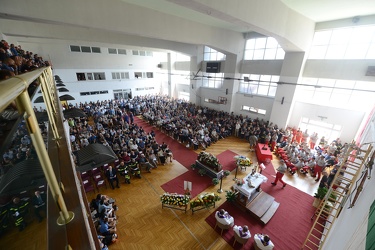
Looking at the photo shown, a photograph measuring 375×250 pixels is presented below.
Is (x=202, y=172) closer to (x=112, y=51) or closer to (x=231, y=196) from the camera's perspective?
(x=231, y=196)

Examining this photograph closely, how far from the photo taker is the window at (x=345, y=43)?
902cm

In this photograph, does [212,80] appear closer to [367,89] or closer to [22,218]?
[367,89]

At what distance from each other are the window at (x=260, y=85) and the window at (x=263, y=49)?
1.45 meters

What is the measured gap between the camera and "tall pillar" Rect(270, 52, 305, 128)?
1113cm

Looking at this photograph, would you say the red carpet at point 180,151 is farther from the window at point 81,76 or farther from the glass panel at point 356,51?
the window at point 81,76

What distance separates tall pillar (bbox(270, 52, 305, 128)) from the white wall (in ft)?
2.17

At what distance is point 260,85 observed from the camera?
1402 cm

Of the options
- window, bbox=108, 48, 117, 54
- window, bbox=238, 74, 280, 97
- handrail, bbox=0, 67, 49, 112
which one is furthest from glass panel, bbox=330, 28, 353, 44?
window, bbox=108, 48, 117, 54

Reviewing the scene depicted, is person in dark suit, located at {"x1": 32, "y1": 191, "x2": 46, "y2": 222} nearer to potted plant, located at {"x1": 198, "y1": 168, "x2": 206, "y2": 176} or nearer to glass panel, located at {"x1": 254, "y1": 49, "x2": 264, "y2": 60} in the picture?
potted plant, located at {"x1": 198, "y1": 168, "x2": 206, "y2": 176}

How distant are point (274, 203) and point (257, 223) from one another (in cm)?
128

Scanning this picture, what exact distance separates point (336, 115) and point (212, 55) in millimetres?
11255

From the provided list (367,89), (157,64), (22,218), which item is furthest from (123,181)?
(157,64)

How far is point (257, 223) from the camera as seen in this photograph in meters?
5.98

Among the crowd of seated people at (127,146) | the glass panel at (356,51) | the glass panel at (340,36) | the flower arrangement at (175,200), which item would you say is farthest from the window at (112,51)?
the glass panel at (356,51)
